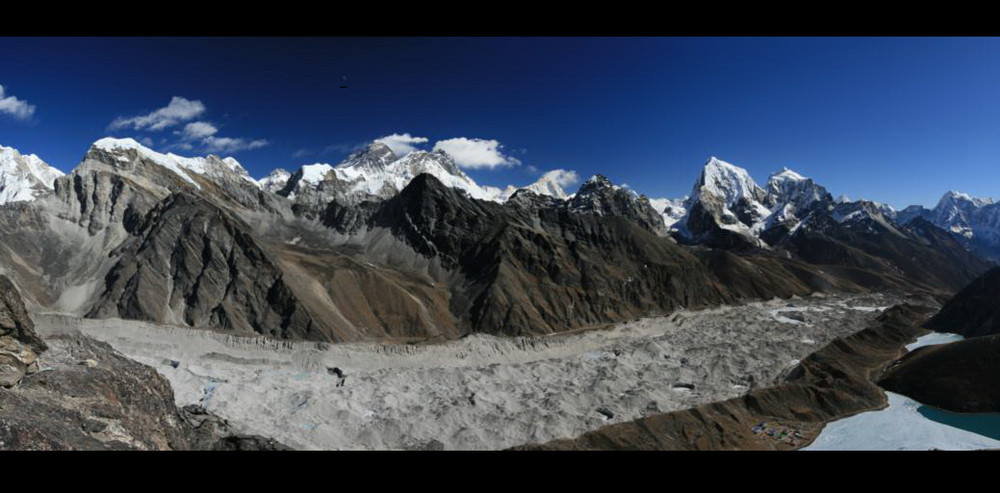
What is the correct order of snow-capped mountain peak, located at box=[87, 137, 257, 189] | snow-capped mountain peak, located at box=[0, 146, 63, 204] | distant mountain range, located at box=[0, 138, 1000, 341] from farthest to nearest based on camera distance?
snow-capped mountain peak, located at box=[87, 137, 257, 189] → snow-capped mountain peak, located at box=[0, 146, 63, 204] → distant mountain range, located at box=[0, 138, 1000, 341]

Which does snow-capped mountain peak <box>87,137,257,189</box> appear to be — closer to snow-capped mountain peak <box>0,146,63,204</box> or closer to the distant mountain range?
the distant mountain range

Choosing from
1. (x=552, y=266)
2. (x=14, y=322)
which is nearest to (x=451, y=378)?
(x=14, y=322)

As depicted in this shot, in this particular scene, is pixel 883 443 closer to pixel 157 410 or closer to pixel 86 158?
pixel 157 410

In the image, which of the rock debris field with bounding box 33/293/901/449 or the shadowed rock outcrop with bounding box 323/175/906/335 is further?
the shadowed rock outcrop with bounding box 323/175/906/335

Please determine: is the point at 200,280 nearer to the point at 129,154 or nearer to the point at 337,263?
the point at 337,263

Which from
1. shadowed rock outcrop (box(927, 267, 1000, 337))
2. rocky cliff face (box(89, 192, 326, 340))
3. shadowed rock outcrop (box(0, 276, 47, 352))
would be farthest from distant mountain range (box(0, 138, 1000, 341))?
shadowed rock outcrop (box(0, 276, 47, 352))
